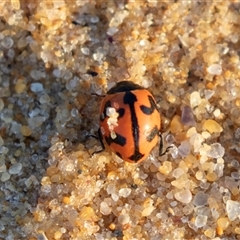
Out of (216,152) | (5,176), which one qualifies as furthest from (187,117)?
(5,176)

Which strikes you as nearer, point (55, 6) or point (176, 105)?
Result: point (176, 105)

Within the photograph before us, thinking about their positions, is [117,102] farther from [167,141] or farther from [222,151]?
[222,151]

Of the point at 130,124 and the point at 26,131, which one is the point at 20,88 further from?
the point at 130,124

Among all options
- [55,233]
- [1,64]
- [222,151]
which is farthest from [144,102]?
[1,64]

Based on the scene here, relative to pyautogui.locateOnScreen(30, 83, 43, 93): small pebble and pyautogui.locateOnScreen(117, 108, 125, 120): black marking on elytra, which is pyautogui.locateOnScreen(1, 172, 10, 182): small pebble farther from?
pyautogui.locateOnScreen(117, 108, 125, 120): black marking on elytra

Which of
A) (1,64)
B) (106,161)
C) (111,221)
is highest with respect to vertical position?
(1,64)

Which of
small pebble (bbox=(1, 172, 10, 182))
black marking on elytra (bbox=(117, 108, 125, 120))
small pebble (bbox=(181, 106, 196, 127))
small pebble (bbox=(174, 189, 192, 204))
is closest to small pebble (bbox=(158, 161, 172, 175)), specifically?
small pebble (bbox=(174, 189, 192, 204))

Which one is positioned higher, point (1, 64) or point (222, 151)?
point (1, 64)

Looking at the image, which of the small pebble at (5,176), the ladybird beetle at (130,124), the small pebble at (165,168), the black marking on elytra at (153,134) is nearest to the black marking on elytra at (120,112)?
the ladybird beetle at (130,124)
